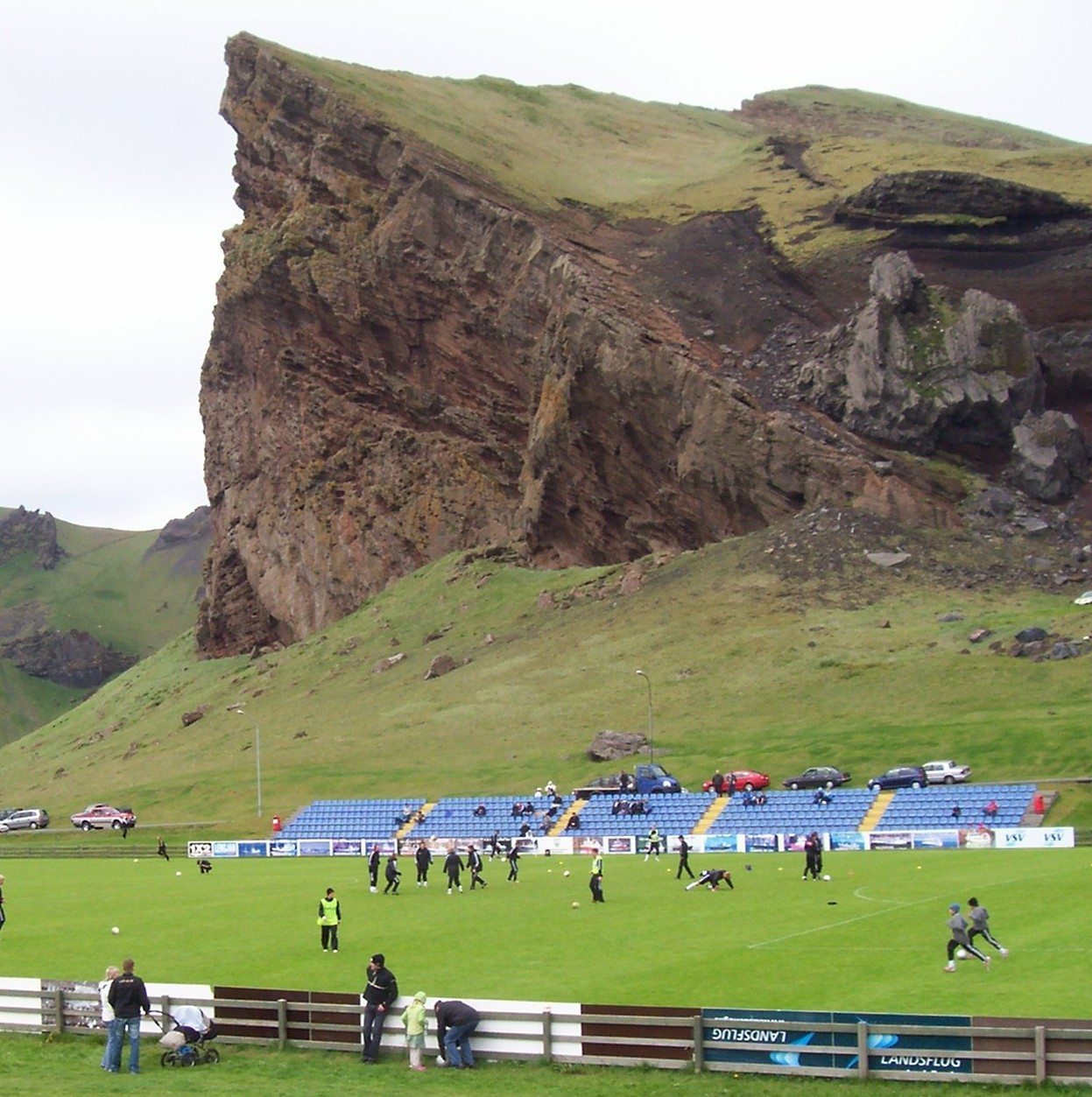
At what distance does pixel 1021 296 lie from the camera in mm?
134625

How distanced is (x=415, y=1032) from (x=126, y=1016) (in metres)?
4.95

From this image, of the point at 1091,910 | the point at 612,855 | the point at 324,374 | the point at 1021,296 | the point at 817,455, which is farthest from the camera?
the point at 324,374

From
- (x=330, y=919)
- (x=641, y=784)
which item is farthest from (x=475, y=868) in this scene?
(x=641, y=784)

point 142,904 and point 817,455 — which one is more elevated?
point 817,455

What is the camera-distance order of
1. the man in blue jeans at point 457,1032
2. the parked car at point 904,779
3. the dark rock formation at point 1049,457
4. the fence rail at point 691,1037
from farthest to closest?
1. the dark rock formation at point 1049,457
2. the parked car at point 904,779
3. the man in blue jeans at point 457,1032
4. the fence rail at point 691,1037

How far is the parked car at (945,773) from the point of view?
74375 mm

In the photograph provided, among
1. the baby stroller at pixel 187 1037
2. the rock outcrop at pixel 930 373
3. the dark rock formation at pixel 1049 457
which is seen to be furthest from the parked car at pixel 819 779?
the baby stroller at pixel 187 1037

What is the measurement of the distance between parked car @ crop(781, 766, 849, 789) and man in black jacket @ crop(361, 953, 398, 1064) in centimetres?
5283

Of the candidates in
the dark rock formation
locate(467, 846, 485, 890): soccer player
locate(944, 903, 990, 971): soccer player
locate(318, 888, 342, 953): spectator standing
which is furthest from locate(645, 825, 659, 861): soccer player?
the dark rock formation

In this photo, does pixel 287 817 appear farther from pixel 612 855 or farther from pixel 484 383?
pixel 484 383

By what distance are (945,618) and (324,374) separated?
78.4m

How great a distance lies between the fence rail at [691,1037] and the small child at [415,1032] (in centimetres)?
75

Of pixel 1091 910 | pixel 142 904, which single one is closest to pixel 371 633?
pixel 142 904

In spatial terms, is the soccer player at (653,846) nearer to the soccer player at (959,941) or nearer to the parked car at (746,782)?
the parked car at (746,782)
